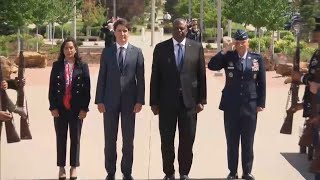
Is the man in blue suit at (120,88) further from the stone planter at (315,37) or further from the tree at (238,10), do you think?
the tree at (238,10)

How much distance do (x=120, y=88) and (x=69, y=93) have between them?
57cm

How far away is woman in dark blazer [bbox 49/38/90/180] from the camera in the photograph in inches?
269

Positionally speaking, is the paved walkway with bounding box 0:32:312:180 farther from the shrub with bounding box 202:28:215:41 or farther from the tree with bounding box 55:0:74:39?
the shrub with bounding box 202:28:215:41

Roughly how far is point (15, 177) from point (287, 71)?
41.1ft

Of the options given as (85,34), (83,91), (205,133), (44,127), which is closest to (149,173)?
(83,91)

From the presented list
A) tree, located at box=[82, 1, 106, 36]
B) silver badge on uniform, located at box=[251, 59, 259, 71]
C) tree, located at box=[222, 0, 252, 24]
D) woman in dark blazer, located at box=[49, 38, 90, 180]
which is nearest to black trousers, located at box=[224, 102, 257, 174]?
silver badge on uniform, located at box=[251, 59, 259, 71]

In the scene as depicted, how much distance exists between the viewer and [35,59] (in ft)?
67.7

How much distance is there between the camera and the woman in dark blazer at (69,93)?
6.83 m

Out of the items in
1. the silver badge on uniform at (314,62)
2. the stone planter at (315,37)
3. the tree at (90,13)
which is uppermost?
the tree at (90,13)

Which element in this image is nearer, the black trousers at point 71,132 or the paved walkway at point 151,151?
the black trousers at point 71,132

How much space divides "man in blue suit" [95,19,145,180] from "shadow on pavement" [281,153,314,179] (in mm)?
2112

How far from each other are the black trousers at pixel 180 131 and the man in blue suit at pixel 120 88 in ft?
1.04

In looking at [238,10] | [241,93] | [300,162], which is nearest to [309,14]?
[241,93]

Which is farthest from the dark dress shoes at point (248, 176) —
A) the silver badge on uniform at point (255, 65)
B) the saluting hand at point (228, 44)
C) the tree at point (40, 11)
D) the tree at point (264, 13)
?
the tree at point (264, 13)
